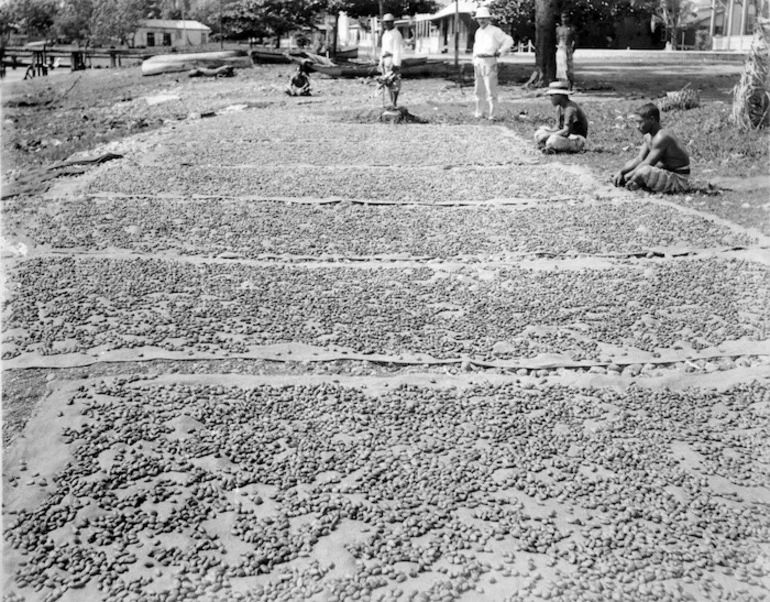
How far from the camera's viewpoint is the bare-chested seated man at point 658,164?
9.01 metres

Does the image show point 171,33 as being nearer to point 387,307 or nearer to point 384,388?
point 387,307

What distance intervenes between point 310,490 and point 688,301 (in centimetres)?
339

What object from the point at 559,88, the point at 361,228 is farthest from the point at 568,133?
the point at 361,228

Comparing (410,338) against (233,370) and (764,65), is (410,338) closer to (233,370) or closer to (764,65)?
(233,370)

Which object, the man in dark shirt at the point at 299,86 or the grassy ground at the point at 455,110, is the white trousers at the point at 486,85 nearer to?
the grassy ground at the point at 455,110

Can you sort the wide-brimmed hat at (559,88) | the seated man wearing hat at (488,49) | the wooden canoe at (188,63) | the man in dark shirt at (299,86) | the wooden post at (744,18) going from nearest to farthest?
the wide-brimmed hat at (559,88) → the seated man wearing hat at (488,49) → the man in dark shirt at (299,86) → the wooden canoe at (188,63) → the wooden post at (744,18)

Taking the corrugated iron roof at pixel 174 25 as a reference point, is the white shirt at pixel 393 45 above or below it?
below

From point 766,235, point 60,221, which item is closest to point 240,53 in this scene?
point 60,221

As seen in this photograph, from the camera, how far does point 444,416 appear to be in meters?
4.28

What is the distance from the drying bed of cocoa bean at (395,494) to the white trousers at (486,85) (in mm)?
10421

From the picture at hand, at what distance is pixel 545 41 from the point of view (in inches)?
741

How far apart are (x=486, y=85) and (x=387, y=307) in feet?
31.8

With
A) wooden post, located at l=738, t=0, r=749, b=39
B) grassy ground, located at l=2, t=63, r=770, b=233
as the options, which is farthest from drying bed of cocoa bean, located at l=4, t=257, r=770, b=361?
wooden post, located at l=738, t=0, r=749, b=39

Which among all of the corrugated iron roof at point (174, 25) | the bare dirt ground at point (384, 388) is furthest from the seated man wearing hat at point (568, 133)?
the corrugated iron roof at point (174, 25)
